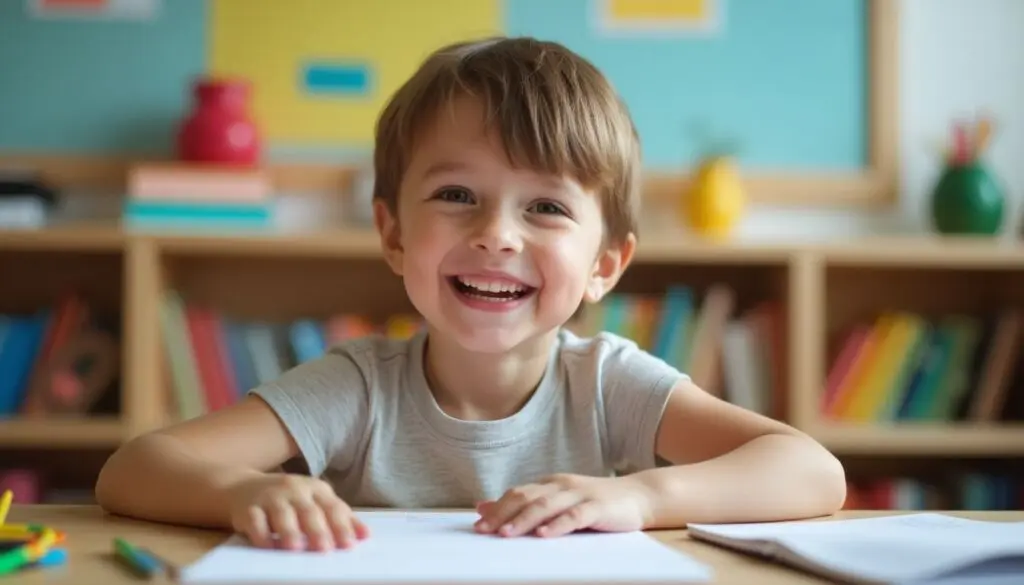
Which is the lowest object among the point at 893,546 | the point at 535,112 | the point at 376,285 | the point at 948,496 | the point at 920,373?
the point at 948,496

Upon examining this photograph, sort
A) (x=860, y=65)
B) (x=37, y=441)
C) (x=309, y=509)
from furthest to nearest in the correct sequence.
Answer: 1. (x=860, y=65)
2. (x=37, y=441)
3. (x=309, y=509)

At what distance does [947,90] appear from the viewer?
2.69 meters

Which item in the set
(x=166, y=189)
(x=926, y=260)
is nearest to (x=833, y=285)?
(x=926, y=260)

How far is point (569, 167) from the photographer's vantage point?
1.13m

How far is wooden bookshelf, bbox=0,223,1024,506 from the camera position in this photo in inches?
87.7

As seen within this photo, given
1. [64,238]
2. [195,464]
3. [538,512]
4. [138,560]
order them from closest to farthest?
[138,560] < [538,512] < [195,464] < [64,238]

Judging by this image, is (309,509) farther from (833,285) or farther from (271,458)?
(833,285)

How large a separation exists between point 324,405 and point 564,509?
0.44 meters

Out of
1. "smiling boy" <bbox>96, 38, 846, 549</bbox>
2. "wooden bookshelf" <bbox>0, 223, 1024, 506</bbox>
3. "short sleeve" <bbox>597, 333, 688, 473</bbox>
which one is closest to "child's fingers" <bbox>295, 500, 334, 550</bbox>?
"smiling boy" <bbox>96, 38, 846, 549</bbox>

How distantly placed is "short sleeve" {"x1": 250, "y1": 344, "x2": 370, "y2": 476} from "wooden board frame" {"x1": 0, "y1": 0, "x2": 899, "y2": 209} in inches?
55.3

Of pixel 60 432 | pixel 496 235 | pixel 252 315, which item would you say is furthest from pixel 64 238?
pixel 496 235

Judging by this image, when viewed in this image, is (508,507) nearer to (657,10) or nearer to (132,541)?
(132,541)

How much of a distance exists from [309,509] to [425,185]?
1.58ft

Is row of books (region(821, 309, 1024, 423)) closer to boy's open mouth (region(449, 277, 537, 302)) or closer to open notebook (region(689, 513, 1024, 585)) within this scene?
boy's open mouth (region(449, 277, 537, 302))
